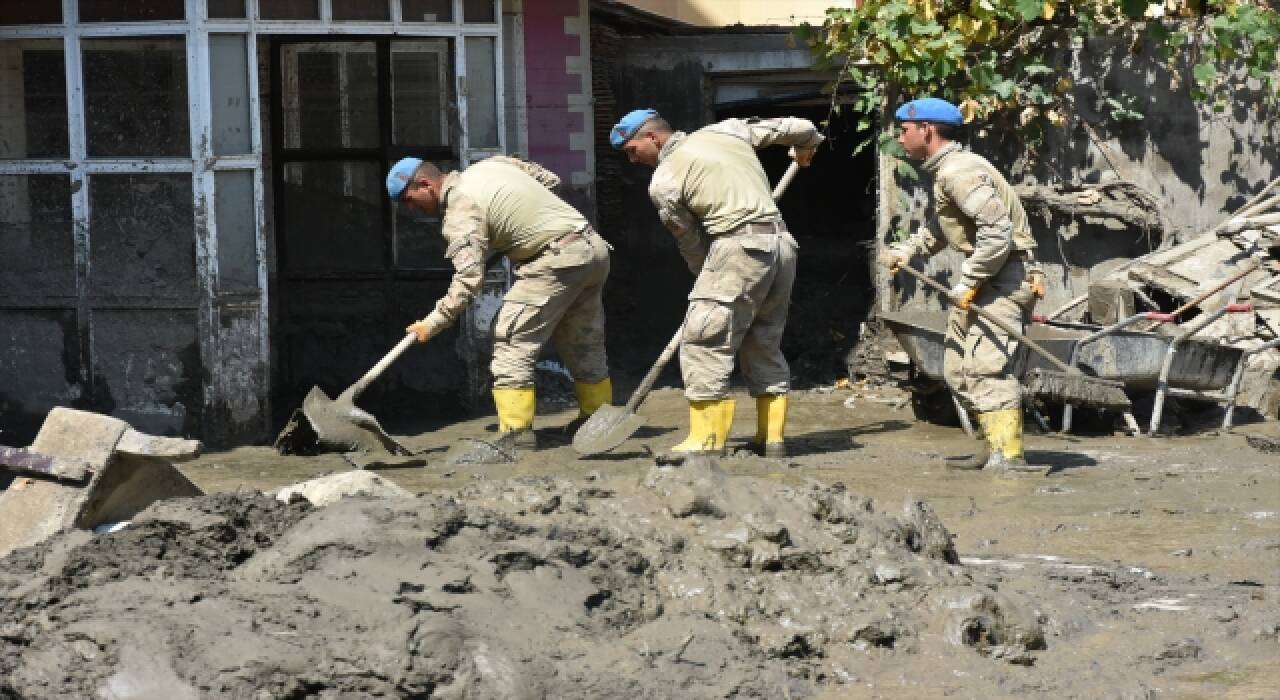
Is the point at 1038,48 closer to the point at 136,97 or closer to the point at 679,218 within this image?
the point at 679,218

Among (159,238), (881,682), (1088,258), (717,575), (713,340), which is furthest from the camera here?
(1088,258)

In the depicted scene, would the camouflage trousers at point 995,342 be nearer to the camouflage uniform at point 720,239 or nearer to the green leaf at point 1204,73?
the camouflage uniform at point 720,239

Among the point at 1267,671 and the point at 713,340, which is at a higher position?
the point at 713,340

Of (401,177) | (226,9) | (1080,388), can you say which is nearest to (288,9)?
(226,9)

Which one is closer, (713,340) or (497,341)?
(713,340)

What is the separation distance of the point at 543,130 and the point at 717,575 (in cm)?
637

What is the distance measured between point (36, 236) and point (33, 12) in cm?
128

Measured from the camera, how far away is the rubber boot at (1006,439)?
27.5 ft

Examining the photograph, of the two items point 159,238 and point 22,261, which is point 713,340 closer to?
point 159,238

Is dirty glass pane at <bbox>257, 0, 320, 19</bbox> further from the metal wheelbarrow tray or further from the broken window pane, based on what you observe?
the metal wheelbarrow tray

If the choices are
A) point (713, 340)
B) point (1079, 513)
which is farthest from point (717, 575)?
point (713, 340)

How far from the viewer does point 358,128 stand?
11.5 meters

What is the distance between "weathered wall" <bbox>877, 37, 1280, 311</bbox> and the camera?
1105 centimetres

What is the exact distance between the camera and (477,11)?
35.1ft
